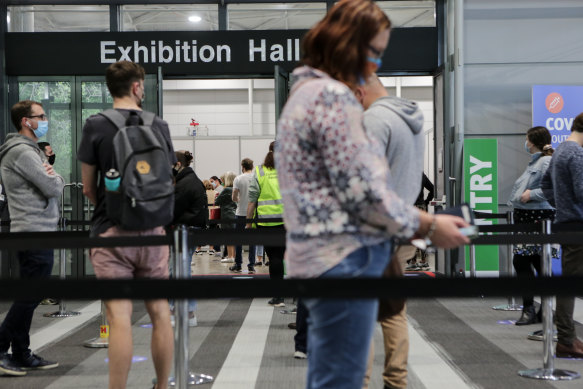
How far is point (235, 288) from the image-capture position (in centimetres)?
192

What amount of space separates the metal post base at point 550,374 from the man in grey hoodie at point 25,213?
3.15 metres

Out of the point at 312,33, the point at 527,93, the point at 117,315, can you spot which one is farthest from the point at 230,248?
the point at 312,33

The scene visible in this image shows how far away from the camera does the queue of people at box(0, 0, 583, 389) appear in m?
1.84

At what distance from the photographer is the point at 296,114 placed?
187 centimetres

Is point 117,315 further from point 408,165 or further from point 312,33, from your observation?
point 312,33

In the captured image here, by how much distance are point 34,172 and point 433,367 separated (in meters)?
2.89

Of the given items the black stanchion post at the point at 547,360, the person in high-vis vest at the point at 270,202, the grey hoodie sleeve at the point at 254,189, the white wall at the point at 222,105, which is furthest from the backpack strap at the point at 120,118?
the white wall at the point at 222,105

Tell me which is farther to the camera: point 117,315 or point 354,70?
point 117,315

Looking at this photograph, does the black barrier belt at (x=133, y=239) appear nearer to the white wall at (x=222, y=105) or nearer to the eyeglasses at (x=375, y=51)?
the eyeglasses at (x=375, y=51)

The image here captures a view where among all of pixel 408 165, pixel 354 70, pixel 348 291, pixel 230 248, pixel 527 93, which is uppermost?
pixel 527 93

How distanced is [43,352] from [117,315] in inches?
101

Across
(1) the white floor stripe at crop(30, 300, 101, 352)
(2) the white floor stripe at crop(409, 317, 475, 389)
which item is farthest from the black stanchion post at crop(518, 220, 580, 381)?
(1) the white floor stripe at crop(30, 300, 101, 352)

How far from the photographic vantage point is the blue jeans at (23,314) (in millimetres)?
4957

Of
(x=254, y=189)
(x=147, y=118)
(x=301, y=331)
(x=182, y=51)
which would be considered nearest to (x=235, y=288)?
(x=147, y=118)
